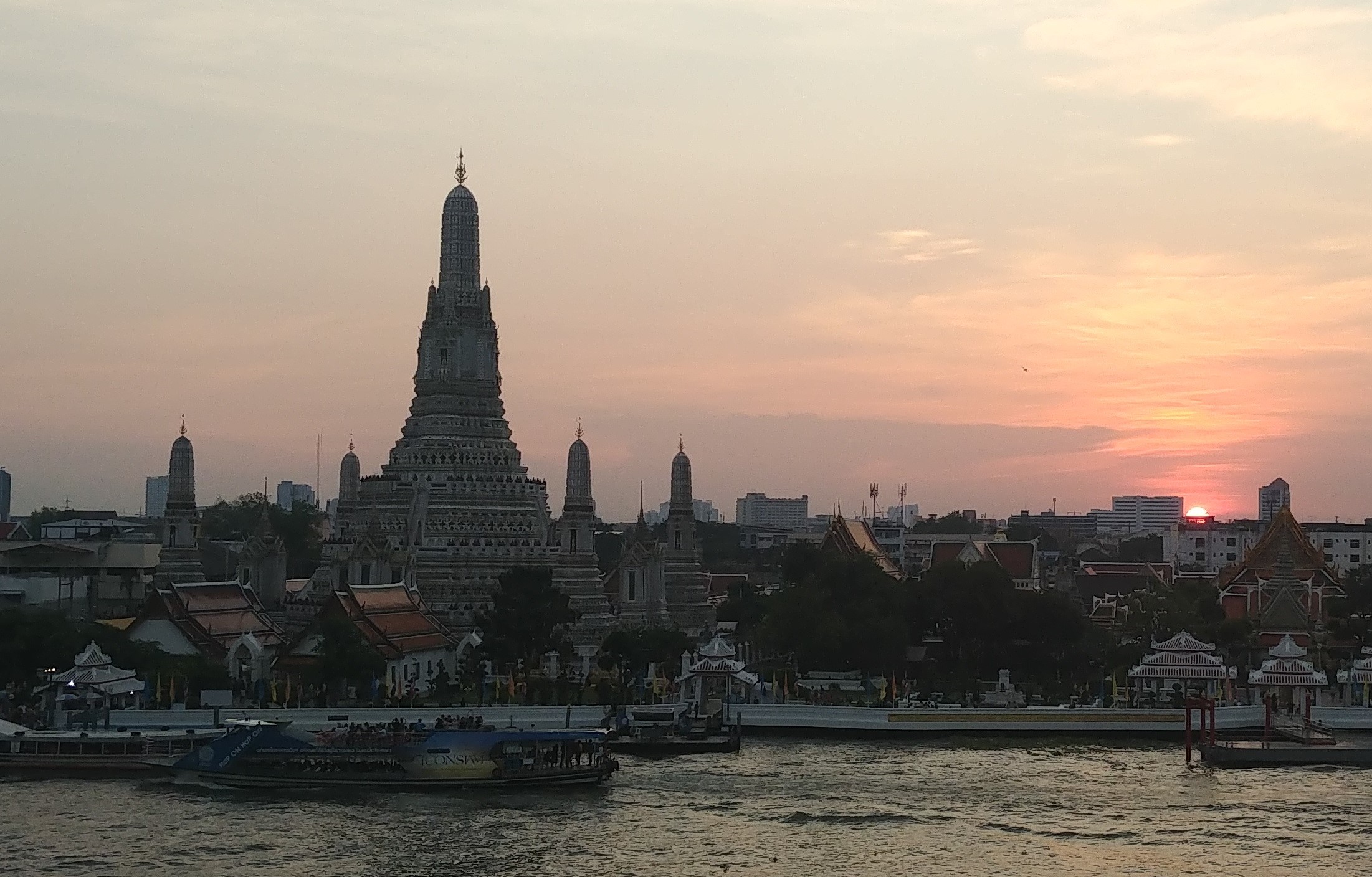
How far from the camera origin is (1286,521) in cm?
8925

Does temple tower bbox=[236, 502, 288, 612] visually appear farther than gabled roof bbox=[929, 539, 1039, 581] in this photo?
No

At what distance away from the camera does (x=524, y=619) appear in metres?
67.8

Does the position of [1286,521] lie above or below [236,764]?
above

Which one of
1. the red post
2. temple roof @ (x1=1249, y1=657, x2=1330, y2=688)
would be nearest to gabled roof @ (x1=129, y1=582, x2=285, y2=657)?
the red post

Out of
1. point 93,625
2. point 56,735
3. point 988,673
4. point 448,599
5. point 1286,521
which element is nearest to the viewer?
point 56,735

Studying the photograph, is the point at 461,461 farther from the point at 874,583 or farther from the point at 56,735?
the point at 56,735

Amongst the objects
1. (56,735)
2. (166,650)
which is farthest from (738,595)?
(56,735)

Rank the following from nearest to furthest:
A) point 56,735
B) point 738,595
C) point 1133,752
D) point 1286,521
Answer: point 56,735 < point 1133,752 < point 1286,521 < point 738,595

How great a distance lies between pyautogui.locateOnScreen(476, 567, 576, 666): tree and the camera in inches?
2653

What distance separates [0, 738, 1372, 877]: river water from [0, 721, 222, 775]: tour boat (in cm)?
125

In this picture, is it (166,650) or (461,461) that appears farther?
(461,461)

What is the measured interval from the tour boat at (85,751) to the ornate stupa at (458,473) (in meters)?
27.4

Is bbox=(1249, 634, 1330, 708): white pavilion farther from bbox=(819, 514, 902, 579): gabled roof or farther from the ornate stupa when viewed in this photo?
bbox=(819, 514, 902, 579): gabled roof

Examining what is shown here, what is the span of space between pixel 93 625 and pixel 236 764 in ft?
58.2
